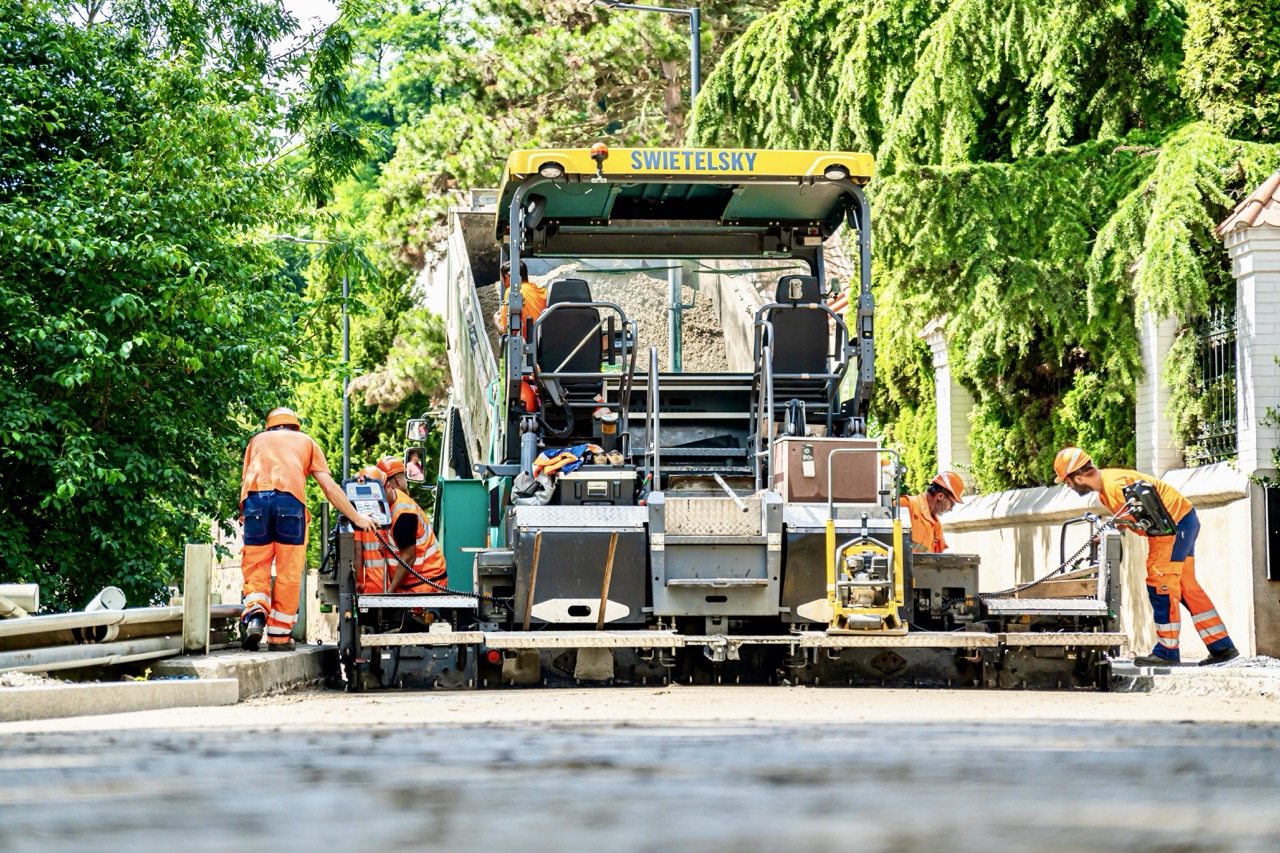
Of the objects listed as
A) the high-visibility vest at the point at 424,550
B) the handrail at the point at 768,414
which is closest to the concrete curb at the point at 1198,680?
the handrail at the point at 768,414

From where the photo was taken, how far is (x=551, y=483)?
9906mm

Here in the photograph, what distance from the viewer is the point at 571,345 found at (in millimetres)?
10852

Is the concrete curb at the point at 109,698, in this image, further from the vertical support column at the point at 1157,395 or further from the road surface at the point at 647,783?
the vertical support column at the point at 1157,395

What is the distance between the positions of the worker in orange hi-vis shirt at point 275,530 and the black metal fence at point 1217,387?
6.24 meters

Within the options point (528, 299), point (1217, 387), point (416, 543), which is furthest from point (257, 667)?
point (1217, 387)

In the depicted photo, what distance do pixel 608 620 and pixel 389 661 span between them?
3.86 ft

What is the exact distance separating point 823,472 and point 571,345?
76.2 inches

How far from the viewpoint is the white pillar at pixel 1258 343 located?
1216 cm

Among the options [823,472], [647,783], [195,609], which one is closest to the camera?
[647,783]

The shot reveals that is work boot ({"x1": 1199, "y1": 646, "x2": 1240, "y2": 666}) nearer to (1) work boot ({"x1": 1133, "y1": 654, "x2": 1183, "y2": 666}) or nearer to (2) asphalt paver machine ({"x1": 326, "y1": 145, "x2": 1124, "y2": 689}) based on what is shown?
(1) work boot ({"x1": 1133, "y1": 654, "x2": 1183, "y2": 666})

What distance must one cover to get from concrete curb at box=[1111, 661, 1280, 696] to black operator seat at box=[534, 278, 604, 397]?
3.48 metres

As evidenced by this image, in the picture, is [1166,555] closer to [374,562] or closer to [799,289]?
[799,289]

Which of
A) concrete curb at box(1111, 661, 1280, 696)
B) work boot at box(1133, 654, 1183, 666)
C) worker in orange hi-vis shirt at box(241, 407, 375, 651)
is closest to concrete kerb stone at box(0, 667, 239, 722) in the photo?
worker in orange hi-vis shirt at box(241, 407, 375, 651)

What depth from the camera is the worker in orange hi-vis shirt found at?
10.2 meters
